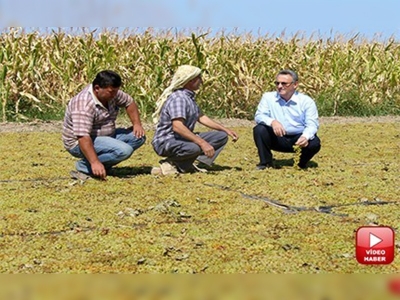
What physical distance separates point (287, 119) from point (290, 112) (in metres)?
0.08

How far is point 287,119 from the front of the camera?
7.48 m

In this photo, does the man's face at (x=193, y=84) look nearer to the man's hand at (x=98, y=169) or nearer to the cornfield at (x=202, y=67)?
the man's hand at (x=98, y=169)

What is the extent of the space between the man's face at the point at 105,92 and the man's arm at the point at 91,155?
0.38 m

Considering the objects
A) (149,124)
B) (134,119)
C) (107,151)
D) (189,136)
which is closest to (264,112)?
(189,136)

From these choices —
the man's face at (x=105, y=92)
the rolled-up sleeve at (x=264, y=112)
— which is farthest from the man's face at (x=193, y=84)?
the rolled-up sleeve at (x=264, y=112)

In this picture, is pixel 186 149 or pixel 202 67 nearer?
pixel 186 149

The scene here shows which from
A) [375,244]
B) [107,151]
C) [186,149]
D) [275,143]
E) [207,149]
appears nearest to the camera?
[375,244]

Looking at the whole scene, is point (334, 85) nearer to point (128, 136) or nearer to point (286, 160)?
point (286, 160)

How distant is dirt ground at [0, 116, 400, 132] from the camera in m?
11.5

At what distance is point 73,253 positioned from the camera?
4.33 metres

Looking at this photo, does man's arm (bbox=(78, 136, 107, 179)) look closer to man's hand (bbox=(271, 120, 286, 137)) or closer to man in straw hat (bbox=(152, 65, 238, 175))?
man in straw hat (bbox=(152, 65, 238, 175))

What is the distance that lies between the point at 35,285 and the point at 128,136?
197 inches

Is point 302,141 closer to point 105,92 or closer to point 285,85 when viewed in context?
point 285,85

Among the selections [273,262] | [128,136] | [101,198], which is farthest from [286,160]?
[273,262]
